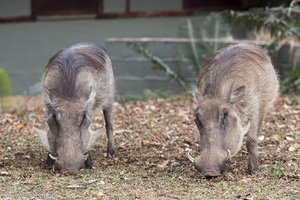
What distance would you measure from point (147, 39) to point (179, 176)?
21.1 feet

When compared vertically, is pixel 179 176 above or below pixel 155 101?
above

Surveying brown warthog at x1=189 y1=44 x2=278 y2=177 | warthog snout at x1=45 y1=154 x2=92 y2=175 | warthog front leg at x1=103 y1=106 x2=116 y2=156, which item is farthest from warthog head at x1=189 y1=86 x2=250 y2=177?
warthog front leg at x1=103 y1=106 x2=116 y2=156

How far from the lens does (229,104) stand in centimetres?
634

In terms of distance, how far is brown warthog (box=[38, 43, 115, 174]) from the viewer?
21.0 ft

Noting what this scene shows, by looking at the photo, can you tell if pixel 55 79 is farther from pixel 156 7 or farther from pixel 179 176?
pixel 156 7

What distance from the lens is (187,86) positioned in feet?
41.4

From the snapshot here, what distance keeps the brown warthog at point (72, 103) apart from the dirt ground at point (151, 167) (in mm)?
166

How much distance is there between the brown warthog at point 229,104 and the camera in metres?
6.16

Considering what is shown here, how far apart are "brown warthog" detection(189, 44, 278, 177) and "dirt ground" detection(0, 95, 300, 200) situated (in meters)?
0.19

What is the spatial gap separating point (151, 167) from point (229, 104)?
97 centimetres

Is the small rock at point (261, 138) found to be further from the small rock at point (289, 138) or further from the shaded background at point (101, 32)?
the shaded background at point (101, 32)

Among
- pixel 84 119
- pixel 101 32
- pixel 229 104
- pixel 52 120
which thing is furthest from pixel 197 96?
pixel 101 32

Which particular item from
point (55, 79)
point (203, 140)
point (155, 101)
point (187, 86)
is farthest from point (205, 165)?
point (187, 86)

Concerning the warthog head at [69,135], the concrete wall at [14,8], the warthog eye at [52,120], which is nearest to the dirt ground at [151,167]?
the warthog head at [69,135]
